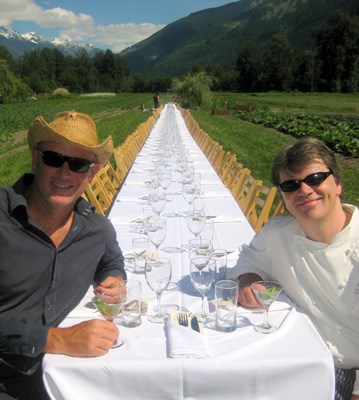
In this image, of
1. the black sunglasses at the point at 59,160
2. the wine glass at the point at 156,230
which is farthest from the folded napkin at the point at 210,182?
the black sunglasses at the point at 59,160

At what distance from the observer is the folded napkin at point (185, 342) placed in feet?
5.67

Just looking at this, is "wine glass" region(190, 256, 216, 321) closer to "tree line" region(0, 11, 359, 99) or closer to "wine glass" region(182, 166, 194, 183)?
"wine glass" region(182, 166, 194, 183)

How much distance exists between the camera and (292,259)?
2.28 m

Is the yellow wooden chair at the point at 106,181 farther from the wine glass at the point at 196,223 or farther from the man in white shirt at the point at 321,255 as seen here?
the man in white shirt at the point at 321,255

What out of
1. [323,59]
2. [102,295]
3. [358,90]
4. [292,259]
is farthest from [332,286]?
[323,59]

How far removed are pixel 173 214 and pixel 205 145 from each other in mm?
7290

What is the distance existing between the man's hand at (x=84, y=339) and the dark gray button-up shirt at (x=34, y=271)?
0.06 m

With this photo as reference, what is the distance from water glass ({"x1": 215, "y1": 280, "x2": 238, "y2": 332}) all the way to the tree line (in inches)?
2383

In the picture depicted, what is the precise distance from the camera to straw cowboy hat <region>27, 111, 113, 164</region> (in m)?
2.16

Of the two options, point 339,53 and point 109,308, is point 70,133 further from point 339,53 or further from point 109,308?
point 339,53

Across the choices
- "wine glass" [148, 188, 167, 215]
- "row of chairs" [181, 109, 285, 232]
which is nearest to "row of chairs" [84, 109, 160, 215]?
"wine glass" [148, 188, 167, 215]

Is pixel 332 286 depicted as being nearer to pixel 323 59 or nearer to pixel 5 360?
pixel 5 360

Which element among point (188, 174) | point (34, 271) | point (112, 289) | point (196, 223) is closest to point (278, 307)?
→ point (112, 289)

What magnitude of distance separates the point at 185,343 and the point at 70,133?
1106 mm
